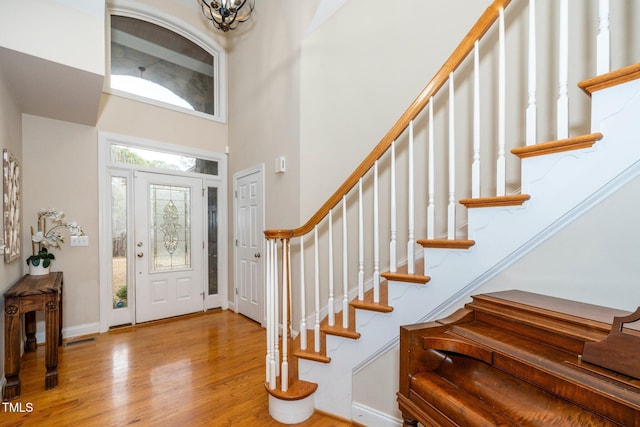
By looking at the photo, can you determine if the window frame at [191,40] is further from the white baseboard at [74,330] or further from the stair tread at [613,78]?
the stair tread at [613,78]

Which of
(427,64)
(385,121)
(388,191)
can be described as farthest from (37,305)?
(427,64)

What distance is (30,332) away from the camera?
9.59ft

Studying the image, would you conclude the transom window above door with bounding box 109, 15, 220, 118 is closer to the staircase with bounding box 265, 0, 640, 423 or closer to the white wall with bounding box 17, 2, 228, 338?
the white wall with bounding box 17, 2, 228, 338

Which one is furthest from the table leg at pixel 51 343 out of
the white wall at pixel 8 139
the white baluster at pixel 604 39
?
the white baluster at pixel 604 39

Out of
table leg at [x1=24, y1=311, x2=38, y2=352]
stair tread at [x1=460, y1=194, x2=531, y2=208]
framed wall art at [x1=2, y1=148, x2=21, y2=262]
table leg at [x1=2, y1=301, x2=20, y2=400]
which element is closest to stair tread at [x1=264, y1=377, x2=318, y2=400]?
stair tread at [x1=460, y1=194, x2=531, y2=208]

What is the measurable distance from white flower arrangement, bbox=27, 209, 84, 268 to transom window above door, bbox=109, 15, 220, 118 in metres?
1.63

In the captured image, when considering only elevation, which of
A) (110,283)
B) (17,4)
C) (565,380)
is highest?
(17,4)

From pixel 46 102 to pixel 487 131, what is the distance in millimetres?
3905

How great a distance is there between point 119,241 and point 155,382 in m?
1.97

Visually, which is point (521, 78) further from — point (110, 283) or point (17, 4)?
point (110, 283)

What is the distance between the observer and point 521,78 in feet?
6.05

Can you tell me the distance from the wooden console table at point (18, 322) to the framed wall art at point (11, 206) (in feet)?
1.04

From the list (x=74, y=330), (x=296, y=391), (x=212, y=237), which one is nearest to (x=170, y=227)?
(x=212, y=237)

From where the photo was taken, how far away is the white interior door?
11.8 ft
